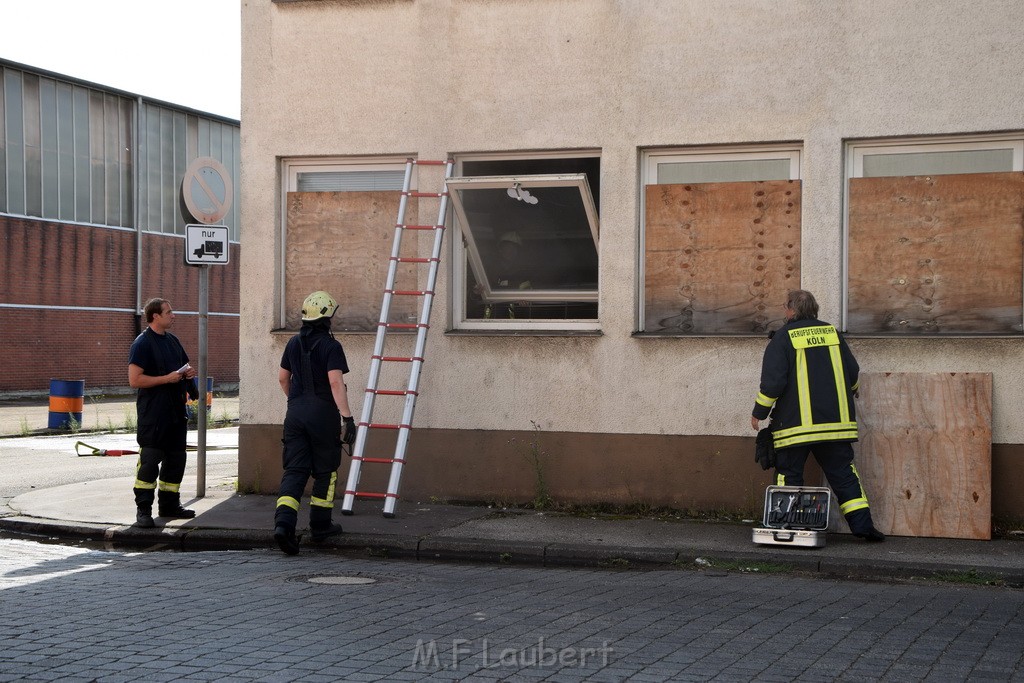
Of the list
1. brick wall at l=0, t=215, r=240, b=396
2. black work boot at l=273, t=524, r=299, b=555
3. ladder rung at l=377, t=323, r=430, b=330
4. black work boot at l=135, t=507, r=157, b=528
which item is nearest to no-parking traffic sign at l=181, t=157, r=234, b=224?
ladder rung at l=377, t=323, r=430, b=330

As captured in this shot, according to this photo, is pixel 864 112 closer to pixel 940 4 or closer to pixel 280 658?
pixel 940 4

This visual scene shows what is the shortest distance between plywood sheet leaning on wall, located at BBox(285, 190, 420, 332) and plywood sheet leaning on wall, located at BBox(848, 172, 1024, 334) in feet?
13.2

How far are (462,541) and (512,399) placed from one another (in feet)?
7.00

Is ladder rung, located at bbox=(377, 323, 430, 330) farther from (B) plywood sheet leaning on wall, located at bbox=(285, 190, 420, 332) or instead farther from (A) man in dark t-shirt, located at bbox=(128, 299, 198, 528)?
(A) man in dark t-shirt, located at bbox=(128, 299, 198, 528)

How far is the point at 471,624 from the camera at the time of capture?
647cm

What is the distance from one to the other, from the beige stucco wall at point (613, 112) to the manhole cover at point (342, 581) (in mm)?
3236

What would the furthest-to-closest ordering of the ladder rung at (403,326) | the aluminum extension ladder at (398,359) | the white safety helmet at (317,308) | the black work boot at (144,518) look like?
1. the ladder rung at (403,326)
2. the aluminum extension ladder at (398,359)
3. the black work boot at (144,518)
4. the white safety helmet at (317,308)

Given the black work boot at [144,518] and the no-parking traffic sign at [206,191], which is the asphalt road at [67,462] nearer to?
the black work boot at [144,518]

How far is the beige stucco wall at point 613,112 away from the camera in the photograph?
32.3 feet

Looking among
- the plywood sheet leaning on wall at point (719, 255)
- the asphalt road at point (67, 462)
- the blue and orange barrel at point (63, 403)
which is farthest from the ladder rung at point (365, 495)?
the blue and orange barrel at point (63, 403)

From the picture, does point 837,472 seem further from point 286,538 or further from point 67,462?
point 67,462

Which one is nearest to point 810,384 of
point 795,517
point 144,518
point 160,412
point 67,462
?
point 795,517

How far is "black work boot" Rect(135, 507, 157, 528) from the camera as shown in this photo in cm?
967

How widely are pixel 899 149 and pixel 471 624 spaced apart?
585cm
